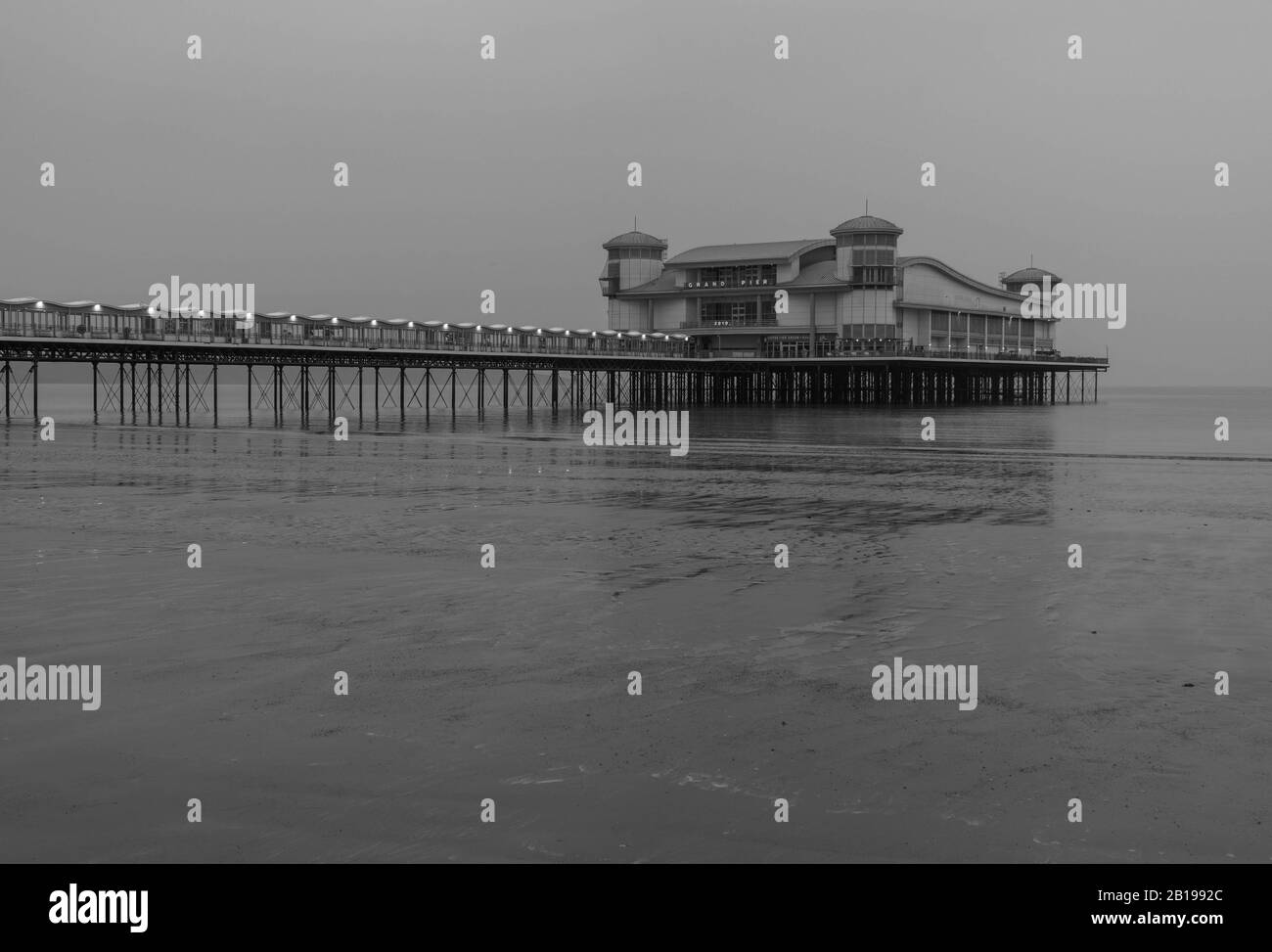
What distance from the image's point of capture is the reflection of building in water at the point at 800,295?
10156cm

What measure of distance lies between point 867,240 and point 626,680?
94276 mm

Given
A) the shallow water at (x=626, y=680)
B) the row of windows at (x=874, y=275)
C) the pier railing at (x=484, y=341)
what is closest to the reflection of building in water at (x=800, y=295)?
the row of windows at (x=874, y=275)

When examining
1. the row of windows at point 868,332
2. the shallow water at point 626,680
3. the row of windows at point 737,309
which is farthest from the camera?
the row of windows at point 737,309

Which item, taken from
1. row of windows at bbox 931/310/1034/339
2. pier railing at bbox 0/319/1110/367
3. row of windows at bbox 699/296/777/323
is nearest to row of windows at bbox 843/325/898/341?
pier railing at bbox 0/319/1110/367

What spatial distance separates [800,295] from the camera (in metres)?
104

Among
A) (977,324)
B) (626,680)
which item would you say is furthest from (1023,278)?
(626,680)

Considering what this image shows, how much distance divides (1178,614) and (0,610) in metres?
11.8

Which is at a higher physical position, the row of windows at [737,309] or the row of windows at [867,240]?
the row of windows at [867,240]

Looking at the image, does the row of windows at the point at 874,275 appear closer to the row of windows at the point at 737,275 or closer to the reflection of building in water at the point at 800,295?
the reflection of building in water at the point at 800,295

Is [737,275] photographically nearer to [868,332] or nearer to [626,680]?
[868,332]

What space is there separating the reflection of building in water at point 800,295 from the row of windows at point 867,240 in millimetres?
75

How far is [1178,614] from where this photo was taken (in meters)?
13.5

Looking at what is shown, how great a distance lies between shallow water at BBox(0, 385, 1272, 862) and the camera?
723 centimetres
